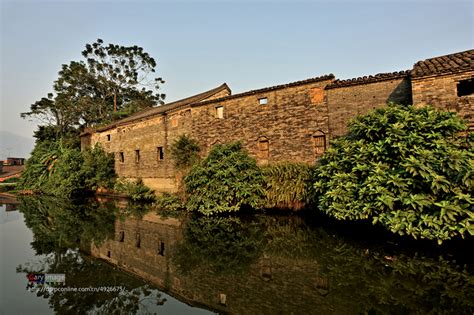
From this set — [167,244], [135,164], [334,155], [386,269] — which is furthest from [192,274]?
[135,164]

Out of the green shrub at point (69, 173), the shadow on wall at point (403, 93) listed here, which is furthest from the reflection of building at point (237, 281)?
the green shrub at point (69, 173)

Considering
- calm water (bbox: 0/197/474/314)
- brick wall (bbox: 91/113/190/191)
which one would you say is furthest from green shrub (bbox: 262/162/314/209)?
brick wall (bbox: 91/113/190/191)

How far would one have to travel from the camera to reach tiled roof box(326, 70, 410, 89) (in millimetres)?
9055

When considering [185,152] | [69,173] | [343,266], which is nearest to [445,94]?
[343,266]

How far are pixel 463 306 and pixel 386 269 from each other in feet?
4.54

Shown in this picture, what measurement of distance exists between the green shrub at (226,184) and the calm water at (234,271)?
5.85 ft

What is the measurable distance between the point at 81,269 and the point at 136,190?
11223mm

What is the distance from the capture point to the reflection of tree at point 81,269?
3.91m

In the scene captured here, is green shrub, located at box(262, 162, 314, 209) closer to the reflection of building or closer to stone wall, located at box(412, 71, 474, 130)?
stone wall, located at box(412, 71, 474, 130)

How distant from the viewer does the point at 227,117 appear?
1355cm

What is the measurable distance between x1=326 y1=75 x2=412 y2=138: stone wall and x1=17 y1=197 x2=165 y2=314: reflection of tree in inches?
368

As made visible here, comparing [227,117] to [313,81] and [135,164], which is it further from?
[135,164]

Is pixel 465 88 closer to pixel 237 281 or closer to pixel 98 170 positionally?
pixel 237 281

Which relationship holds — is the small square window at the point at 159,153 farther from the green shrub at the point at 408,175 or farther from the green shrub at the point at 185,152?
the green shrub at the point at 408,175
